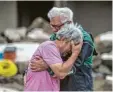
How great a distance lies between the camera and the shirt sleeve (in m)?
3.61

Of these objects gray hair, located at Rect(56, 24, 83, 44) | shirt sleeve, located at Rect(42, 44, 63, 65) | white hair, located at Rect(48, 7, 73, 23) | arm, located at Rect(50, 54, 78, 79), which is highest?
white hair, located at Rect(48, 7, 73, 23)

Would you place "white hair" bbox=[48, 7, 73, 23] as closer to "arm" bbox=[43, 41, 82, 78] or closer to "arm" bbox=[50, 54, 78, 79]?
"arm" bbox=[43, 41, 82, 78]

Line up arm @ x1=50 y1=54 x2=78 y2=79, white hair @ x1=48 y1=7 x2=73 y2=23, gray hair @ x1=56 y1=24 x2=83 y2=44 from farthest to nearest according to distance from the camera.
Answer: white hair @ x1=48 y1=7 x2=73 y2=23
gray hair @ x1=56 y1=24 x2=83 y2=44
arm @ x1=50 y1=54 x2=78 y2=79

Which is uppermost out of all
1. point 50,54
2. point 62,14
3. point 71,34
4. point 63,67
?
point 62,14

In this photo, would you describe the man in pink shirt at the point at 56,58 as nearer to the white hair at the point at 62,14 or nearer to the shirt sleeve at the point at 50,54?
the shirt sleeve at the point at 50,54

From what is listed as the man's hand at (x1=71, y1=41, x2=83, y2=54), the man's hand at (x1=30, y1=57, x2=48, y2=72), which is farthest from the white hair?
the man's hand at (x1=30, y1=57, x2=48, y2=72)

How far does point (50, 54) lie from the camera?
362 centimetres

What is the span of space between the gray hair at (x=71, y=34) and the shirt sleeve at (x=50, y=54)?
0.13m

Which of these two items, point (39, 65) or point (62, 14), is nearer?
point (39, 65)

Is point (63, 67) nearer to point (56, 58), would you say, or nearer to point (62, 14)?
point (56, 58)

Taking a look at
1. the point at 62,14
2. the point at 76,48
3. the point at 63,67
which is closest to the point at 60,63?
the point at 63,67

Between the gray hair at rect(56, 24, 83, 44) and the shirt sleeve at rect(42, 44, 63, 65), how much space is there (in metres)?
0.13

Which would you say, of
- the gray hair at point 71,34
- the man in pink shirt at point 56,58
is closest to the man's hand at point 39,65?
the man in pink shirt at point 56,58

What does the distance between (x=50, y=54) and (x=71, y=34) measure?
0.84 feet
